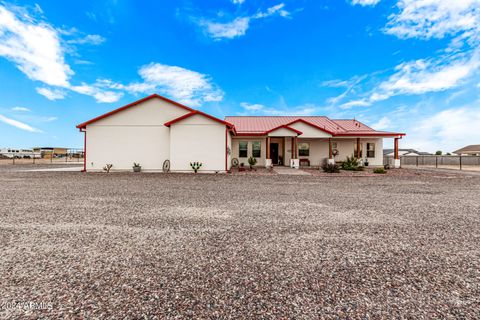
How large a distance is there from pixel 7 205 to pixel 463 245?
10619 millimetres

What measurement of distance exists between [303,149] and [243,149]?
19.4 feet

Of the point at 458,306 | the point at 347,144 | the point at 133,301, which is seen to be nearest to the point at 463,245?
the point at 458,306

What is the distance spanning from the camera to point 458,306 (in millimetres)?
2248

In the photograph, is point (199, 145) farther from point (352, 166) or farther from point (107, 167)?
point (352, 166)

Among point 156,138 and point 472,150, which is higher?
point 472,150

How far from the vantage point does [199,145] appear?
15875 millimetres

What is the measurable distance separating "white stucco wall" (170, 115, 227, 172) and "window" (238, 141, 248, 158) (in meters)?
5.27

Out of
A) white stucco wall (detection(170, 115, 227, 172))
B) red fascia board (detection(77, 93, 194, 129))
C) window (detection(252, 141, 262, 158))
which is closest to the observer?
white stucco wall (detection(170, 115, 227, 172))

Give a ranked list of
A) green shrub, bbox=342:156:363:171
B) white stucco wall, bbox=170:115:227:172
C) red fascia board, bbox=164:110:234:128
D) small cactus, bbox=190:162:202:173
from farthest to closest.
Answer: green shrub, bbox=342:156:363:171
white stucco wall, bbox=170:115:227:172
small cactus, bbox=190:162:202:173
red fascia board, bbox=164:110:234:128

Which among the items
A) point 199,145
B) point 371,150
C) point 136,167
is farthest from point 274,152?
point 136,167

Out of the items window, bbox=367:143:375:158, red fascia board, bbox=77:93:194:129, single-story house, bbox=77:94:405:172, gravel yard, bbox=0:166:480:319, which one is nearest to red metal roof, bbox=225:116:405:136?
window, bbox=367:143:375:158

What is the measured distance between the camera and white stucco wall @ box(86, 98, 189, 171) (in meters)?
16.4

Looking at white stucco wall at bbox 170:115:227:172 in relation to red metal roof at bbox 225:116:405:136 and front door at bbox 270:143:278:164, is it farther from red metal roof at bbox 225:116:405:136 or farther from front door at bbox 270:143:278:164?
front door at bbox 270:143:278:164

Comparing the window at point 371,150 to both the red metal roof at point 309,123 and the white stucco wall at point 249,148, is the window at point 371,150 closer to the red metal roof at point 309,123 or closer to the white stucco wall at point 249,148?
the red metal roof at point 309,123
